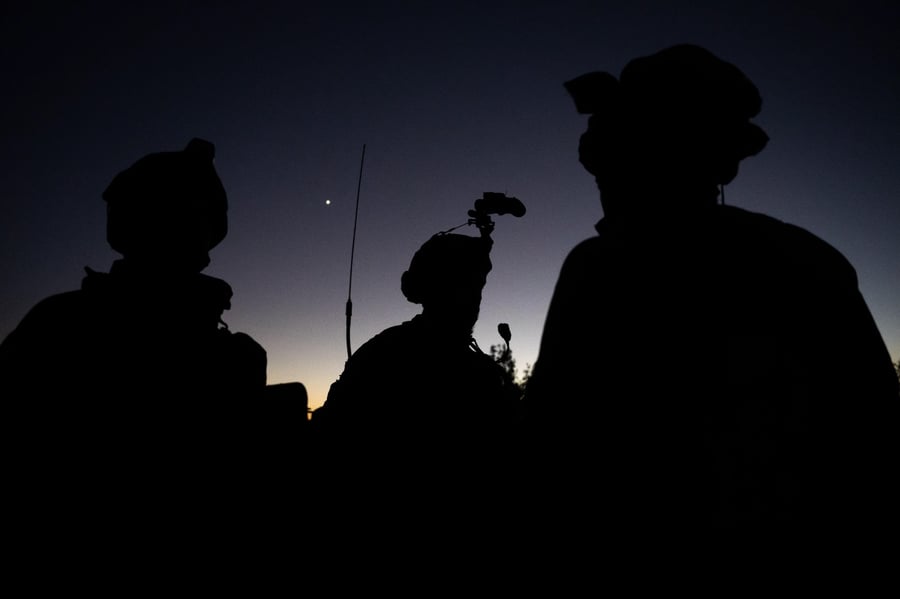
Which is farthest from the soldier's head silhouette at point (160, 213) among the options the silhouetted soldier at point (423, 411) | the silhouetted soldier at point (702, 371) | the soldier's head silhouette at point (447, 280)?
the silhouetted soldier at point (702, 371)

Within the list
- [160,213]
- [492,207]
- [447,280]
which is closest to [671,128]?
[447,280]

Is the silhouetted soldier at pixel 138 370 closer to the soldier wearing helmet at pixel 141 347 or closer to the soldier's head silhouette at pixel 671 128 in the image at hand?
the soldier wearing helmet at pixel 141 347

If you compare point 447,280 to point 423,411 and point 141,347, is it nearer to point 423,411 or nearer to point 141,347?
point 423,411

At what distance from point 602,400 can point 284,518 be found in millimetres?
2306

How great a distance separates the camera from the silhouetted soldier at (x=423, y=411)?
312cm

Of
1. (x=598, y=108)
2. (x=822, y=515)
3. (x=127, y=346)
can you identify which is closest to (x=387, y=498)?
(x=127, y=346)

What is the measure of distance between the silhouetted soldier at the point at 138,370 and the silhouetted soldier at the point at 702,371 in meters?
1.86

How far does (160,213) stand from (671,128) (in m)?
2.63

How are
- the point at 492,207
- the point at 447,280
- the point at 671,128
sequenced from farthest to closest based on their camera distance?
1. the point at 492,207
2. the point at 447,280
3. the point at 671,128

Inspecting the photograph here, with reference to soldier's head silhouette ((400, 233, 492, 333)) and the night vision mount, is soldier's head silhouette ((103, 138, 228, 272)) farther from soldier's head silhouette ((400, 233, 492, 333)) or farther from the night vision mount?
the night vision mount

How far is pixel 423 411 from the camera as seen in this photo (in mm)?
3311

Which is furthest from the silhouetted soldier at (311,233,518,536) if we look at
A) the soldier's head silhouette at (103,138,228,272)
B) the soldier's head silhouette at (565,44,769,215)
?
the soldier's head silhouette at (565,44,769,215)

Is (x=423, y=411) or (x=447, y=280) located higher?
(x=447, y=280)

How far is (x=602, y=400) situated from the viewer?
130 cm
